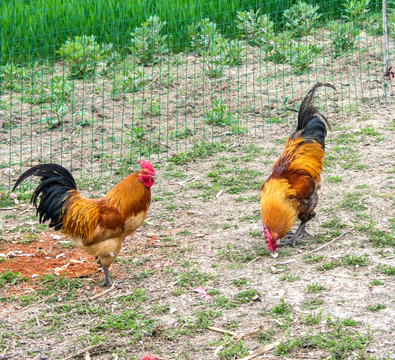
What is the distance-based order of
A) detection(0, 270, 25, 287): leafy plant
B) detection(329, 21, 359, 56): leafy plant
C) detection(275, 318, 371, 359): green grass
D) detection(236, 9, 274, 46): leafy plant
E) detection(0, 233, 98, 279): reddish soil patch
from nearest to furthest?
detection(275, 318, 371, 359): green grass, detection(0, 270, 25, 287): leafy plant, detection(0, 233, 98, 279): reddish soil patch, detection(329, 21, 359, 56): leafy plant, detection(236, 9, 274, 46): leafy plant

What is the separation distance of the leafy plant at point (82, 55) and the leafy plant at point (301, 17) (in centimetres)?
348

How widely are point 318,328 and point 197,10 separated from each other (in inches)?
297

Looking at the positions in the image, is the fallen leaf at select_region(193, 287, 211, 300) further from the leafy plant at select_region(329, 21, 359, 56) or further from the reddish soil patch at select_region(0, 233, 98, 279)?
the leafy plant at select_region(329, 21, 359, 56)

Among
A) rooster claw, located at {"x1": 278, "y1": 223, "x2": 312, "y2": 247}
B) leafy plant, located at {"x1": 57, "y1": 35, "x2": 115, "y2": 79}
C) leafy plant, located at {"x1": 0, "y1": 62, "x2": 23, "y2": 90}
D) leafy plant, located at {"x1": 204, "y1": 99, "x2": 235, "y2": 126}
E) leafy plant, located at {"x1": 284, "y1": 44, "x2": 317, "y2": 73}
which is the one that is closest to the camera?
rooster claw, located at {"x1": 278, "y1": 223, "x2": 312, "y2": 247}

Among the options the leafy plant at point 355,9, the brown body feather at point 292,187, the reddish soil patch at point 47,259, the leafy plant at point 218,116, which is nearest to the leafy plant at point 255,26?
the leafy plant at point 355,9

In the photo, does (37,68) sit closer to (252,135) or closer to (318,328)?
(252,135)

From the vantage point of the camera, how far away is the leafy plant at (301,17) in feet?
34.6

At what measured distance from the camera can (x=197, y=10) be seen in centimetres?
1036

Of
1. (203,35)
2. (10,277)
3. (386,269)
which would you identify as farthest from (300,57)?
(10,277)

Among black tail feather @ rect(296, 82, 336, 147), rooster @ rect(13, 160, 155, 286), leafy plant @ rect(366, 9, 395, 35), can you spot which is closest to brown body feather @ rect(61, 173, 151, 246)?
rooster @ rect(13, 160, 155, 286)

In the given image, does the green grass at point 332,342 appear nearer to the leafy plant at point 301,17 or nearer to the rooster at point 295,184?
the rooster at point 295,184

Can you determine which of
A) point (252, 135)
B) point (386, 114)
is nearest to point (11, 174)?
point (252, 135)

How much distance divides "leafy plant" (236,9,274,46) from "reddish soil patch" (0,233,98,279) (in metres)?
5.92

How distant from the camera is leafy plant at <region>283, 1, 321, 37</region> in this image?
34.6ft
